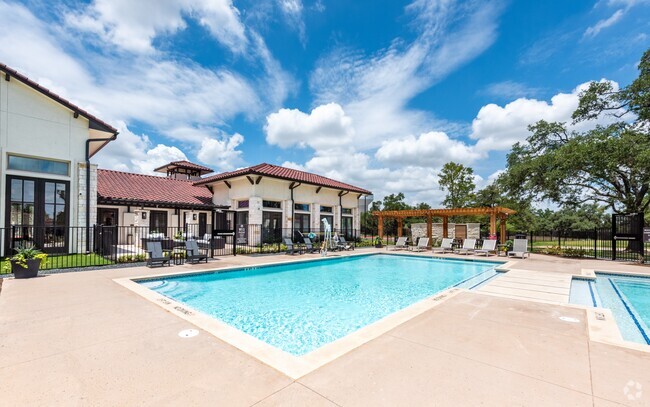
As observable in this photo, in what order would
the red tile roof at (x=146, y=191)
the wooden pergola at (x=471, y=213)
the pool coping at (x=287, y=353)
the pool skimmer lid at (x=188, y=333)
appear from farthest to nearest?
the wooden pergola at (x=471, y=213)
the red tile roof at (x=146, y=191)
the pool skimmer lid at (x=188, y=333)
the pool coping at (x=287, y=353)

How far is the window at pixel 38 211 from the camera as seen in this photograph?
10758 millimetres

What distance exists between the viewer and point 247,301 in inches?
280

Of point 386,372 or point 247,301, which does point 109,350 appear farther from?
point 247,301

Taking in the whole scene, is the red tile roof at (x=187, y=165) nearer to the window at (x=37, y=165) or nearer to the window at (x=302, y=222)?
the window at (x=302, y=222)

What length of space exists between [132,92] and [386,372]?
48.1 ft

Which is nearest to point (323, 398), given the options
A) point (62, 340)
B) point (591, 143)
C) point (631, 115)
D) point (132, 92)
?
point (62, 340)

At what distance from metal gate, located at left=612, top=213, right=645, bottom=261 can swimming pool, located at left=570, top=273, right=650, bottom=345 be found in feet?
14.4

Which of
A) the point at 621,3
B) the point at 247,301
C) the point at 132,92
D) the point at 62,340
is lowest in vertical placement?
the point at 247,301

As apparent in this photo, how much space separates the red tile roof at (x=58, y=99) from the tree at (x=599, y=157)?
22722 millimetres

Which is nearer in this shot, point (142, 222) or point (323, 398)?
point (323, 398)

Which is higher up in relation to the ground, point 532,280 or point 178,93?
point 178,93

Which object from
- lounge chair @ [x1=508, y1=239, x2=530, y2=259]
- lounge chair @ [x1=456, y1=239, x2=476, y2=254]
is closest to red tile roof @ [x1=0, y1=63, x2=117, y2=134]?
lounge chair @ [x1=456, y1=239, x2=476, y2=254]

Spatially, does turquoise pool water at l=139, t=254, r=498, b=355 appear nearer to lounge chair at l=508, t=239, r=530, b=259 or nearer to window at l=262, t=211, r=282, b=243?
lounge chair at l=508, t=239, r=530, b=259

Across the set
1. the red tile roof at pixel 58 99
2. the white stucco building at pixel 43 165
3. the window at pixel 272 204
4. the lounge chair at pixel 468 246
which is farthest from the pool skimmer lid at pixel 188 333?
the lounge chair at pixel 468 246
